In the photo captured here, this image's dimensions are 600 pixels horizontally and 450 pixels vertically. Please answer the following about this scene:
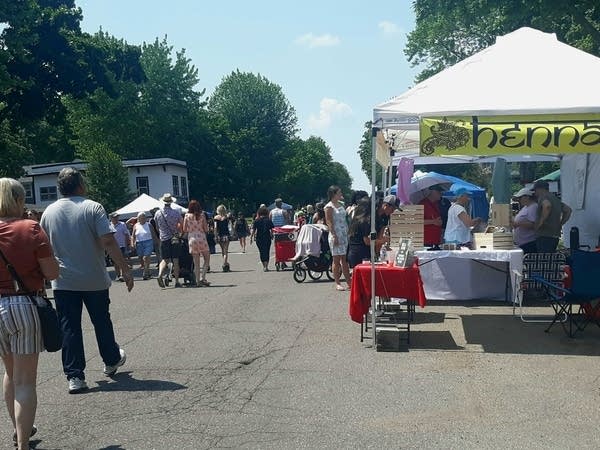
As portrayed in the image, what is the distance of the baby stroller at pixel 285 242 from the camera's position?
19.3 metres

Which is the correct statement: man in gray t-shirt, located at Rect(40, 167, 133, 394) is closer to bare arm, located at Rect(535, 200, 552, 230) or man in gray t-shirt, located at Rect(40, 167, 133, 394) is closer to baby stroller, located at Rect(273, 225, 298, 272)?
bare arm, located at Rect(535, 200, 552, 230)

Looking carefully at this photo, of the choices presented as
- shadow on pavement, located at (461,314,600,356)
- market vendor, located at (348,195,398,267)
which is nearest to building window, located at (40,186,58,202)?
market vendor, located at (348,195,398,267)

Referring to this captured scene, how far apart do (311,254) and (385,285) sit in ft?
24.5

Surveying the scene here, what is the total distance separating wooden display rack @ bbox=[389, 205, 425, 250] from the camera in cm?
995

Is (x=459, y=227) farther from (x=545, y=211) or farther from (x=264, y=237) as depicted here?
(x=264, y=237)

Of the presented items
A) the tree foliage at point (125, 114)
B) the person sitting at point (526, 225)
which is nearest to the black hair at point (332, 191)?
the person sitting at point (526, 225)

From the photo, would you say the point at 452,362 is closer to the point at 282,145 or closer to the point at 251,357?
the point at 251,357

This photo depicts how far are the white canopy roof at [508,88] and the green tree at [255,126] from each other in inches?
2362

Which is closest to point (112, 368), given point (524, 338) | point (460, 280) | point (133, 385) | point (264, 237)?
point (133, 385)

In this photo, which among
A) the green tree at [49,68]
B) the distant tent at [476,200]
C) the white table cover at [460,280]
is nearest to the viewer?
the white table cover at [460,280]

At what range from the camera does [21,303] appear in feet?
16.4

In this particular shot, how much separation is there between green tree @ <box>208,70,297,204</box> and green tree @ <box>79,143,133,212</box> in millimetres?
26765

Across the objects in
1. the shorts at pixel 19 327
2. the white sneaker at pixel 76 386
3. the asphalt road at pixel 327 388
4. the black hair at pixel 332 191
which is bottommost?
the asphalt road at pixel 327 388

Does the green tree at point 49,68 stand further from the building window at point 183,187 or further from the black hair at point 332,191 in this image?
the building window at point 183,187
